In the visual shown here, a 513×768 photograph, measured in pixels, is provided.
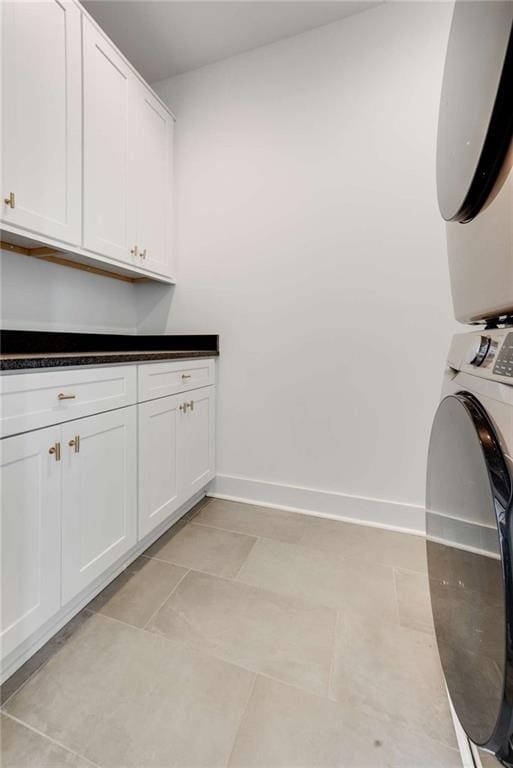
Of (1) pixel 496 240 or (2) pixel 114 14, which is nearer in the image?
(1) pixel 496 240

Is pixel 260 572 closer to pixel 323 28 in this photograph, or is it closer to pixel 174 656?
pixel 174 656

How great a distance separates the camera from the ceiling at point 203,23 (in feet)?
5.28

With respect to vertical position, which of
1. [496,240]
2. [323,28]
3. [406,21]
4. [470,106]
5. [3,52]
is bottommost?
[496,240]

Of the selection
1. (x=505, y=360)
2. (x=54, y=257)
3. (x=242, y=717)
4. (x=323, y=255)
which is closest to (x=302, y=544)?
(x=242, y=717)

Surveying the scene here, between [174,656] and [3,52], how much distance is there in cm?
205

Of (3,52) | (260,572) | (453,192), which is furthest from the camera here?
(260,572)

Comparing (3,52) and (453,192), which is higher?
(3,52)

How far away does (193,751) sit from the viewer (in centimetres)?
76

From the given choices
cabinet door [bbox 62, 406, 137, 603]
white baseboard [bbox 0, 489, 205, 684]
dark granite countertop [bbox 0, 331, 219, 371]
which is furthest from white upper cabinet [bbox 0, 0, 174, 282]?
white baseboard [bbox 0, 489, 205, 684]

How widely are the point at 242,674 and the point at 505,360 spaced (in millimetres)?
1073

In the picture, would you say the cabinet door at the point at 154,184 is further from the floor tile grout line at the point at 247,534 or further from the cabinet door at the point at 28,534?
the floor tile grout line at the point at 247,534

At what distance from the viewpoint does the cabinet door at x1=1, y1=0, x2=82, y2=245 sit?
112cm

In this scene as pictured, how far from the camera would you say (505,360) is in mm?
457

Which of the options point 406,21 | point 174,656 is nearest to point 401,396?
point 174,656
